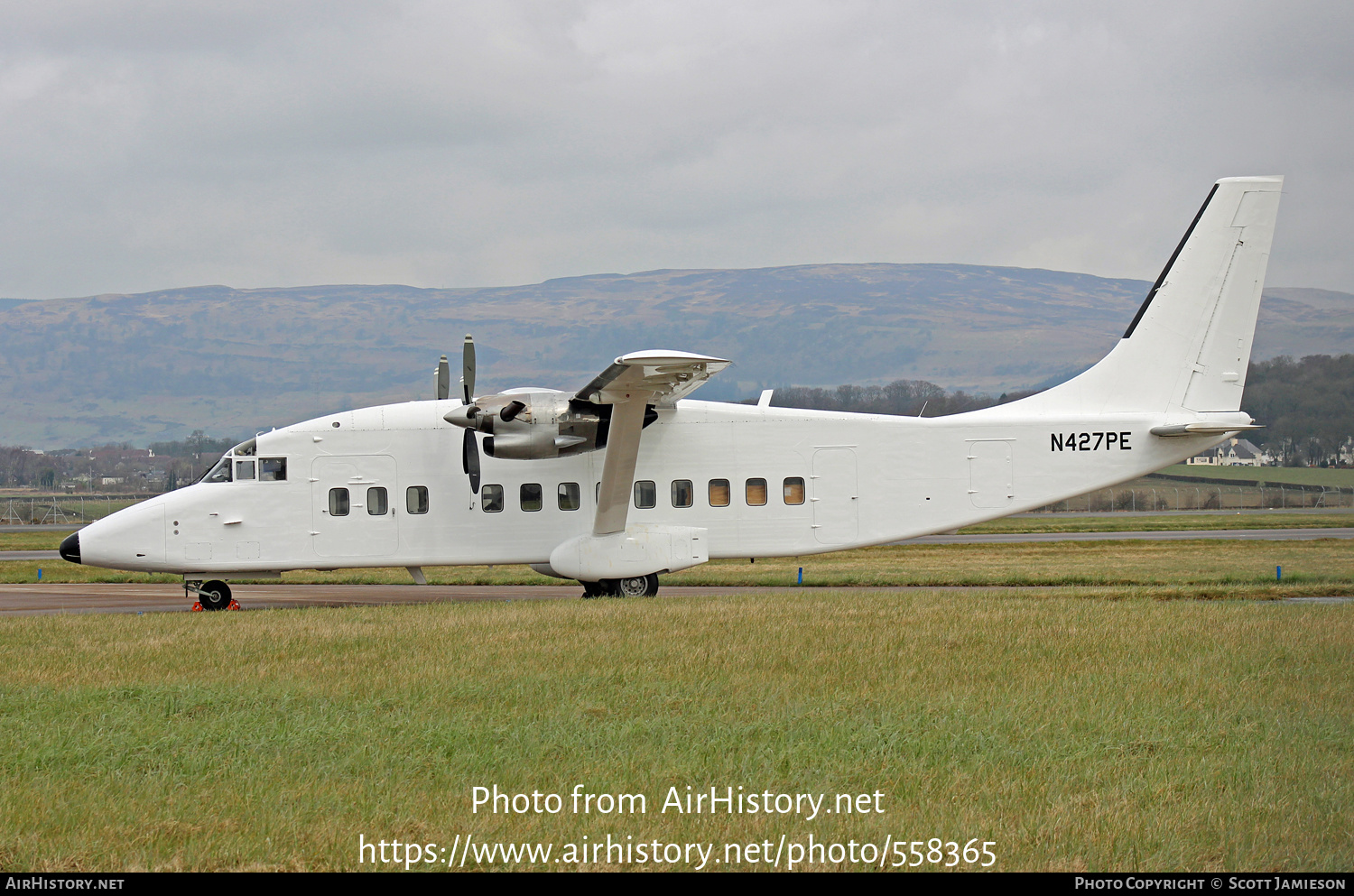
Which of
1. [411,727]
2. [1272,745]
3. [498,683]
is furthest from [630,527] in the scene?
[1272,745]

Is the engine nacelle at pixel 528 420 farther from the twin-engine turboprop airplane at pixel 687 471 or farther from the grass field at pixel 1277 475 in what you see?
the grass field at pixel 1277 475

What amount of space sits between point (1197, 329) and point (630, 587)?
11721mm

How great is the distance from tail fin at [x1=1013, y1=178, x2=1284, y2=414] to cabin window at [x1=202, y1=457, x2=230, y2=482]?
15182 mm

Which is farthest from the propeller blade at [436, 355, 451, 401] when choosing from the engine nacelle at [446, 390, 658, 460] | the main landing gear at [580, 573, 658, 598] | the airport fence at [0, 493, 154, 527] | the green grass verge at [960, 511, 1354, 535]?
the airport fence at [0, 493, 154, 527]

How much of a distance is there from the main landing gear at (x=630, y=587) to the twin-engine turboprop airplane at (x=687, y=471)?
6cm

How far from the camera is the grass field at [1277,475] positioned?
221 feet

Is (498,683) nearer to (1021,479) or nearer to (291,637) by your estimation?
(291,637)

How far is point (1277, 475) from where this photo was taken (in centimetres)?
7588

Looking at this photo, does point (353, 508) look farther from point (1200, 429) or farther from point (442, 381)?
point (1200, 429)

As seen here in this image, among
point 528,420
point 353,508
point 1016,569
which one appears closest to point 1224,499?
point 1016,569

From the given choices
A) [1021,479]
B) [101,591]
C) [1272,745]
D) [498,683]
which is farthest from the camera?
[101,591]

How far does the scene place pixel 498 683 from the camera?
1062cm

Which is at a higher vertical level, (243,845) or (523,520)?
(523,520)
